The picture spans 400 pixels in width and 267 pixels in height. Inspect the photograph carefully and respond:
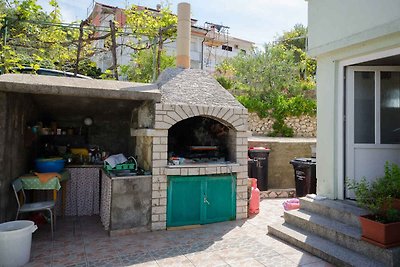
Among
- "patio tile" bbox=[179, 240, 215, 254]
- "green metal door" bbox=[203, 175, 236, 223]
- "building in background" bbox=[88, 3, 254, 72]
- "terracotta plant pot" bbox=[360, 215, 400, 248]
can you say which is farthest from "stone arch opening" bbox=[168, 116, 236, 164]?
"building in background" bbox=[88, 3, 254, 72]

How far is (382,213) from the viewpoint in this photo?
3938 mm

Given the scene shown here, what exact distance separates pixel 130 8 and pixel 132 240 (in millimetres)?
11447

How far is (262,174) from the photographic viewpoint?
8.57 meters

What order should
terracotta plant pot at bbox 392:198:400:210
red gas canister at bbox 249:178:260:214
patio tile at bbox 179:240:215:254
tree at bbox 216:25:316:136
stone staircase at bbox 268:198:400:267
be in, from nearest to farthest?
stone staircase at bbox 268:198:400:267 < terracotta plant pot at bbox 392:198:400:210 < patio tile at bbox 179:240:215:254 < red gas canister at bbox 249:178:260:214 < tree at bbox 216:25:316:136

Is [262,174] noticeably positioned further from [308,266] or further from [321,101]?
[308,266]

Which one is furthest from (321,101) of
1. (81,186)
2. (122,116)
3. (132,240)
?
(81,186)

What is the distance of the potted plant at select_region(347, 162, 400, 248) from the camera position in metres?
3.79

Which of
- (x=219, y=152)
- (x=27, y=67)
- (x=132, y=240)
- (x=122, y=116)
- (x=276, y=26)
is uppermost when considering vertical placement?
(x=276, y=26)

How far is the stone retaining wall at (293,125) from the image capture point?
53.6 ft

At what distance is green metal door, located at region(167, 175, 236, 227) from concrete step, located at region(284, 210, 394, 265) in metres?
1.35

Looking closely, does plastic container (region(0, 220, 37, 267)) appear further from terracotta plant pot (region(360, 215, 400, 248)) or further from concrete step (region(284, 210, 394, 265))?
terracotta plant pot (region(360, 215, 400, 248))

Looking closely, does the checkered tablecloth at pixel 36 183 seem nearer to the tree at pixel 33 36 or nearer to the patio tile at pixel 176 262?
the patio tile at pixel 176 262

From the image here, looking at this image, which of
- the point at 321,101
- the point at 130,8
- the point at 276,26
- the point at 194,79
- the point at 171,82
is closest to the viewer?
the point at 321,101

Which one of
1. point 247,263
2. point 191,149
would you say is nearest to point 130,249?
point 247,263
